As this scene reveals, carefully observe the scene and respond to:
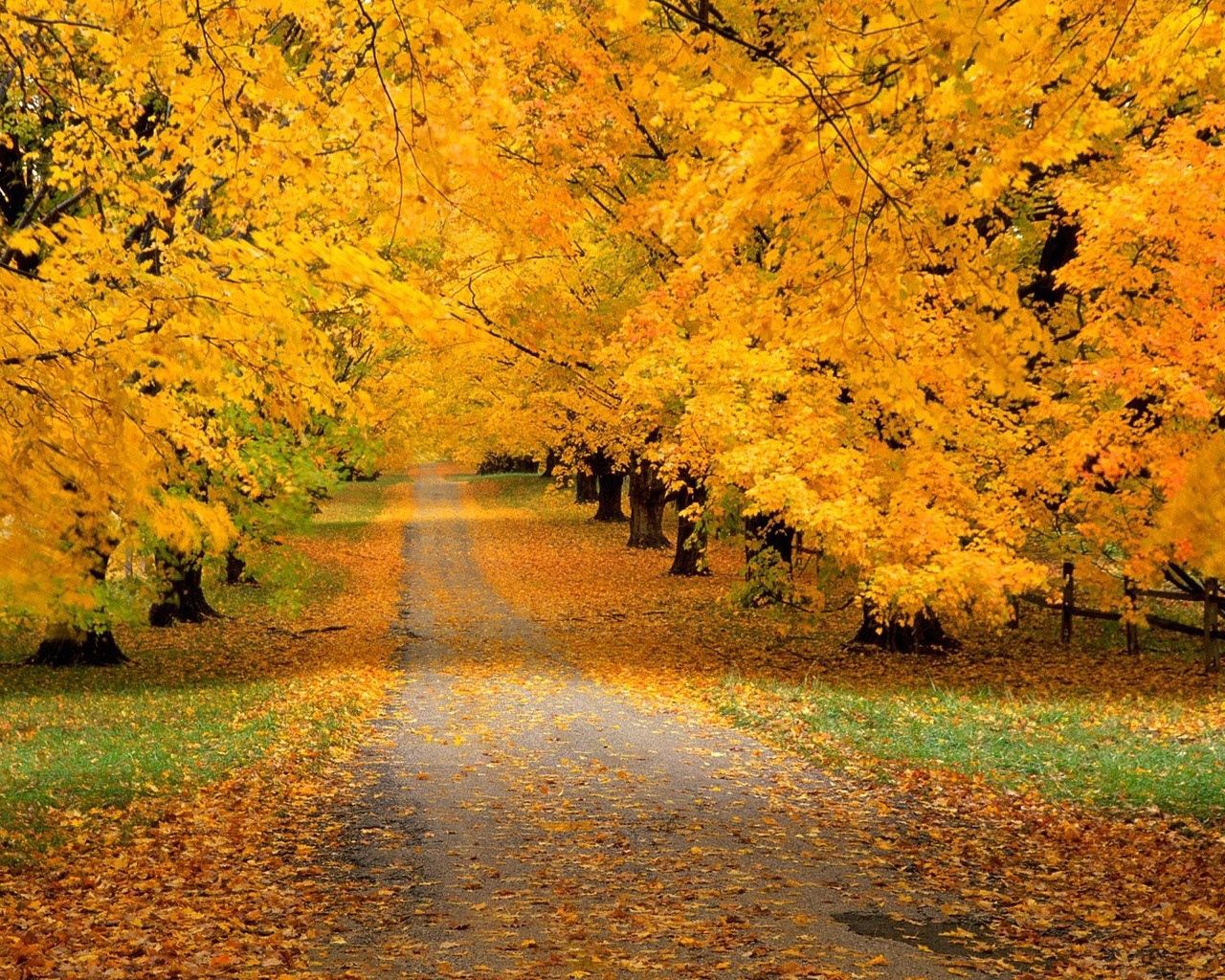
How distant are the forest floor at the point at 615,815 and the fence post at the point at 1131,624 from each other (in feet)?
1.23

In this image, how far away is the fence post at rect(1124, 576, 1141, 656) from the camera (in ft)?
52.9

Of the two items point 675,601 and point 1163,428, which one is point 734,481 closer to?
point 1163,428

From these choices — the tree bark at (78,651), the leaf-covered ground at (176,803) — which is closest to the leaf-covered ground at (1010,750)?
the leaf-covered ground at (176,803)

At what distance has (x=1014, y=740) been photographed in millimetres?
11812

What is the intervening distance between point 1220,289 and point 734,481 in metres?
5.70

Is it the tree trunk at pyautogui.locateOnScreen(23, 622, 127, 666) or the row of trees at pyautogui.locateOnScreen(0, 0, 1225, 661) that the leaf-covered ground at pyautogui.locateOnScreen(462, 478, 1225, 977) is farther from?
the tree trunk at pyautogui.locateOnScreen(23, 622, 127, 666)

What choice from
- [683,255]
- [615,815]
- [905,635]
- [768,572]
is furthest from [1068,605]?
[615,815]

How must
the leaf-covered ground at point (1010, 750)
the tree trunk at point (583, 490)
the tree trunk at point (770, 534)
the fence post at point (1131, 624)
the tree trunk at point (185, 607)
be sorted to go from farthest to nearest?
the tree trunk at point (583, 490)
the tree trunk at point (185, 607)
the tree trunk at point (770, 534)
the fence post at point (1131, 624)
the leaf-covered ground at point (1010, 750)

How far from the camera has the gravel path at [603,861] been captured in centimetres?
608

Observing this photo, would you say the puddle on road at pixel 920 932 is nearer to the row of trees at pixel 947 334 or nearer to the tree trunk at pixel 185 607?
the row of trees at pixel 947 334


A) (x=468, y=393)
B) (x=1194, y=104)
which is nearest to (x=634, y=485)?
(x=468, y=393)

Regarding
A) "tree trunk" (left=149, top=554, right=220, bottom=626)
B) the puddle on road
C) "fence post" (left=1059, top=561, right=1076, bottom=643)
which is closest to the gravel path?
the puddle on road

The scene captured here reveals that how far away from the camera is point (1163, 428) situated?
14.4m

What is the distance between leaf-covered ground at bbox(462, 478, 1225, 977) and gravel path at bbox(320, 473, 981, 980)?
573mm
